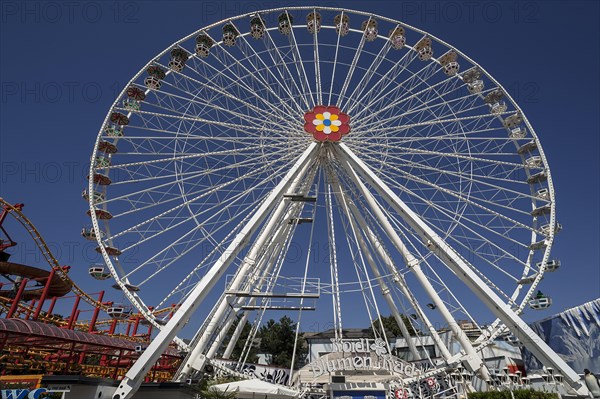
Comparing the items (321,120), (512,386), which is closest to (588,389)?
(512,386)

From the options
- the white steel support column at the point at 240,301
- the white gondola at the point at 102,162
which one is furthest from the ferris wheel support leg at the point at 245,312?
the white gondola at the point at 102,162

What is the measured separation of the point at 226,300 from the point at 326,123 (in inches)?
367

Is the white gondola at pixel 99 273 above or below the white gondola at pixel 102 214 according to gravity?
below

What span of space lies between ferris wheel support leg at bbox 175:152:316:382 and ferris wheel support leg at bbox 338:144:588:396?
3.61 m

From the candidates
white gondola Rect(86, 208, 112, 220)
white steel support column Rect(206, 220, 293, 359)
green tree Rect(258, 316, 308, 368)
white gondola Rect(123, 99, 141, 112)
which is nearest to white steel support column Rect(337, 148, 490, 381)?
white steel support column Rect(206, 220, 293, 359)

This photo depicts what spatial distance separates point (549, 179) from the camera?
70.3 feet

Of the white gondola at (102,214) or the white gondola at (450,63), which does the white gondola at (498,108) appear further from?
the white gondola at (102,214)

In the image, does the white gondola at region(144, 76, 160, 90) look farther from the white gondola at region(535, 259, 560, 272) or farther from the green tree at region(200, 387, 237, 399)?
the white gondola at region(535, 259, 560, 272)

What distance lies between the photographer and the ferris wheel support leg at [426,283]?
16.8 m

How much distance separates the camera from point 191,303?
49.2ft

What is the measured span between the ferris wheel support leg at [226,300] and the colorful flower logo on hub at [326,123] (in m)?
1.75

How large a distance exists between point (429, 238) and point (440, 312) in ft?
10.2

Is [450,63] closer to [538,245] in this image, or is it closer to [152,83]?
[538,245]

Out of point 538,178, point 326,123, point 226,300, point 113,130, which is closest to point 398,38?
point 326,123
